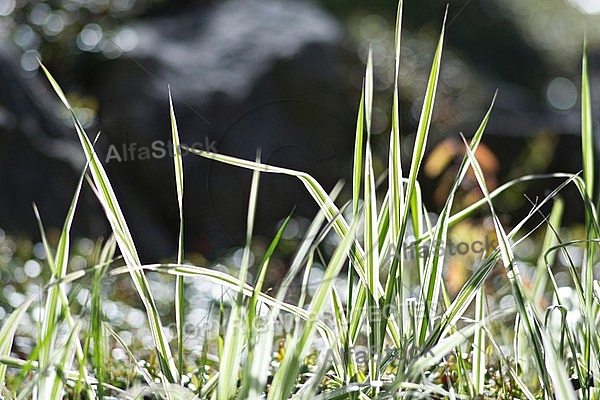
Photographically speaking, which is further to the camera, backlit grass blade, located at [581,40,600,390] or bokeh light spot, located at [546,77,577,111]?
bokeh light spot, located at [546,77,577,111]

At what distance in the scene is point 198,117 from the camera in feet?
20.2

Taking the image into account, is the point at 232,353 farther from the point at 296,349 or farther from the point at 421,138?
the point at 421,138

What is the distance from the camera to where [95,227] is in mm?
5395

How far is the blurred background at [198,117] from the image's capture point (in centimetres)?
579

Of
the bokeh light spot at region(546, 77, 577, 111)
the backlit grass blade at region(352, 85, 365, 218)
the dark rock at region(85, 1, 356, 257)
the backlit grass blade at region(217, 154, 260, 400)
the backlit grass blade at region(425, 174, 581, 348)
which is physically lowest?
the backlit grass blade at region(217, 154, 260, 400)

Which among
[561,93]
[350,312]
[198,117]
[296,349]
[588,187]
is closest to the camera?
[296,349]

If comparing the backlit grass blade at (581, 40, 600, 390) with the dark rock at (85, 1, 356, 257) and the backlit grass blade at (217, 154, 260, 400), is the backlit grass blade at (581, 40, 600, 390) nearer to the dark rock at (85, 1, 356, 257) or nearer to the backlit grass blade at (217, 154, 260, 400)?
the backlit grass blade at (217, 154, 260, 400)

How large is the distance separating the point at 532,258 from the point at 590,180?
3613mm

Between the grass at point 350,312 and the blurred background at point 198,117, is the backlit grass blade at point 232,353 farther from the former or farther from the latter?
the blurred background at point 198,117

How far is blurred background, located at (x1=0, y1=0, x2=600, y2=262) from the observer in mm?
5785

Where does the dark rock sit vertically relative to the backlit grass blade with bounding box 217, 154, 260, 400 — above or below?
above

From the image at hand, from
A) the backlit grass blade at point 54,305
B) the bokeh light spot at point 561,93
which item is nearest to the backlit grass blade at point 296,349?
the backlit grass blade at point 54,305

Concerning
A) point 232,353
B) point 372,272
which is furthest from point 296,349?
point 372,272

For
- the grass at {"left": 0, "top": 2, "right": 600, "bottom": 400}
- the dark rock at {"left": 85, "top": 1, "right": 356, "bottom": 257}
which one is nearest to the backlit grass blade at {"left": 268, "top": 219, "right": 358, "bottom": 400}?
the grass at {"left": 0, "top": 2, "right": 600, "bottom": 400}
